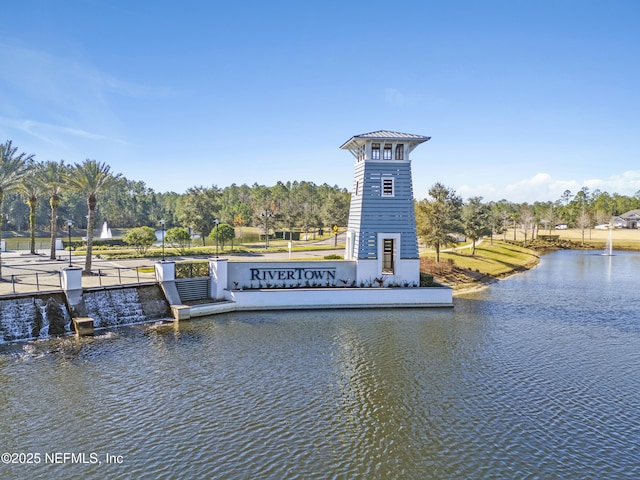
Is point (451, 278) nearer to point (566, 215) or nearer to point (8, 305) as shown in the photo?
point (8, 305)

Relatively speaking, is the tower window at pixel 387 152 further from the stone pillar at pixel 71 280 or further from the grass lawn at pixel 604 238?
the grass lawn at pixel 604 238

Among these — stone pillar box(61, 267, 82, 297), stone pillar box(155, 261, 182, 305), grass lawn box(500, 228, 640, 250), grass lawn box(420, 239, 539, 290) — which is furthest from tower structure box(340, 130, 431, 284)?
grass lawn box(500, 228, 640, 250)

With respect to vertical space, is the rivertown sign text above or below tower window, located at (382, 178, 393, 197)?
below

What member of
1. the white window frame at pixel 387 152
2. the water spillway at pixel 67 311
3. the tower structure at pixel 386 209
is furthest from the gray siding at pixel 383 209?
the water spillway at pixel 67 311

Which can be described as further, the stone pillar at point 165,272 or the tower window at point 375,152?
the tower window at point 375,152

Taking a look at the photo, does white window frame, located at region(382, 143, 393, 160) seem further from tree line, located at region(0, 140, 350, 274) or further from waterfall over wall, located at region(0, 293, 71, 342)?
waterfall over wall, located at region(0, 293, 71, 342)

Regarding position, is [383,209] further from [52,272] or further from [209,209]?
[209,209]

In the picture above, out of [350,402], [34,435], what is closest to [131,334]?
[34,435]

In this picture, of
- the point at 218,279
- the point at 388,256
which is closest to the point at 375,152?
the point at 388,256
